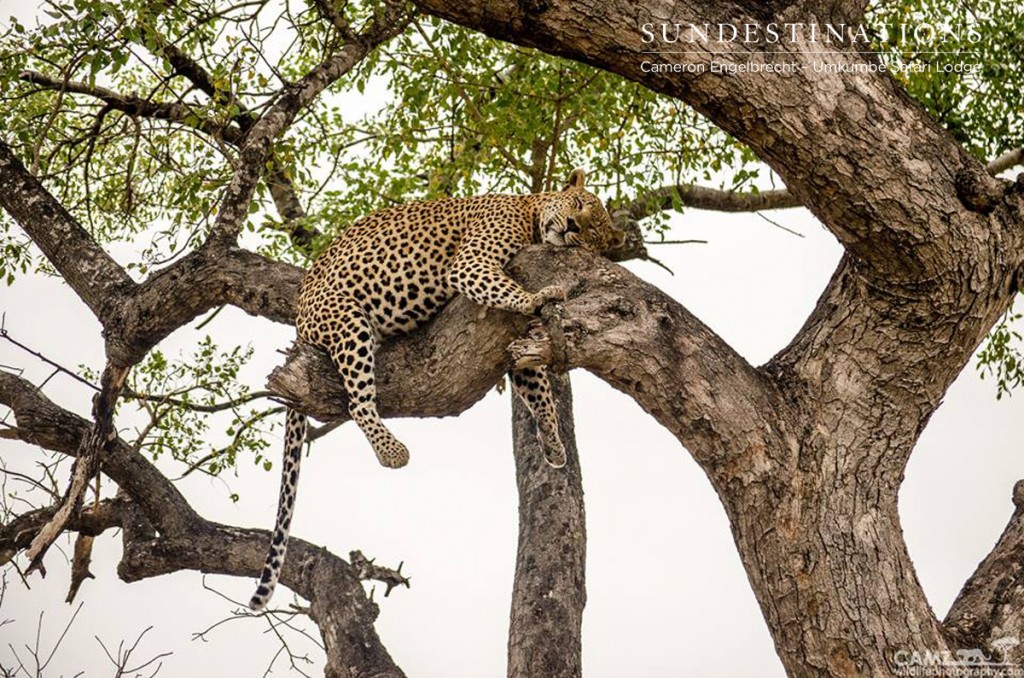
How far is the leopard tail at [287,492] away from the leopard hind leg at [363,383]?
2.47 ft

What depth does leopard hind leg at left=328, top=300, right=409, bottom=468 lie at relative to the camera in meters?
6.75

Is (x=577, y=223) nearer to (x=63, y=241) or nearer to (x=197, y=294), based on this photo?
(x=197, y=294)

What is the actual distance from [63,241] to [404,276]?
226 centimetres

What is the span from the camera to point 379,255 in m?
7.38

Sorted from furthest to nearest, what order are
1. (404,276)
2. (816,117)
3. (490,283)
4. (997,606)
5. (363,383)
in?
(404,276) → (363,383) → (490,283) → (997,606) → (816,117)

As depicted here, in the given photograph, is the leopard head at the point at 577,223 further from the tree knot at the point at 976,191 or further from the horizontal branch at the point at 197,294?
the tree knot at the point at 976,191

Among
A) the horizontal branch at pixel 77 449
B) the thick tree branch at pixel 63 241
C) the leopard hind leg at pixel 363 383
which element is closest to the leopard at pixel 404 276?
the leopard hind leg at pixel 363 383

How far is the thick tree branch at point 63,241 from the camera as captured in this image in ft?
25.5

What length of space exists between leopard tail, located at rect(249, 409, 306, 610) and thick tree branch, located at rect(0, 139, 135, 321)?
1261 millimetres

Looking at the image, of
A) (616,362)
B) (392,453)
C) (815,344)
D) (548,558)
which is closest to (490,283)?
(616,362)

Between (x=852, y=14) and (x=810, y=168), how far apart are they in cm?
88

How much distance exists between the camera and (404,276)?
7.18 meters

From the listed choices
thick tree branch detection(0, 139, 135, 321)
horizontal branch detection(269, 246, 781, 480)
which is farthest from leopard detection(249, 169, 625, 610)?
thick tree branch detection(0, 139, 135, 321)

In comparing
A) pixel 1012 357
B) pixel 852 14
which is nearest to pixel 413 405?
pixel 852 14
